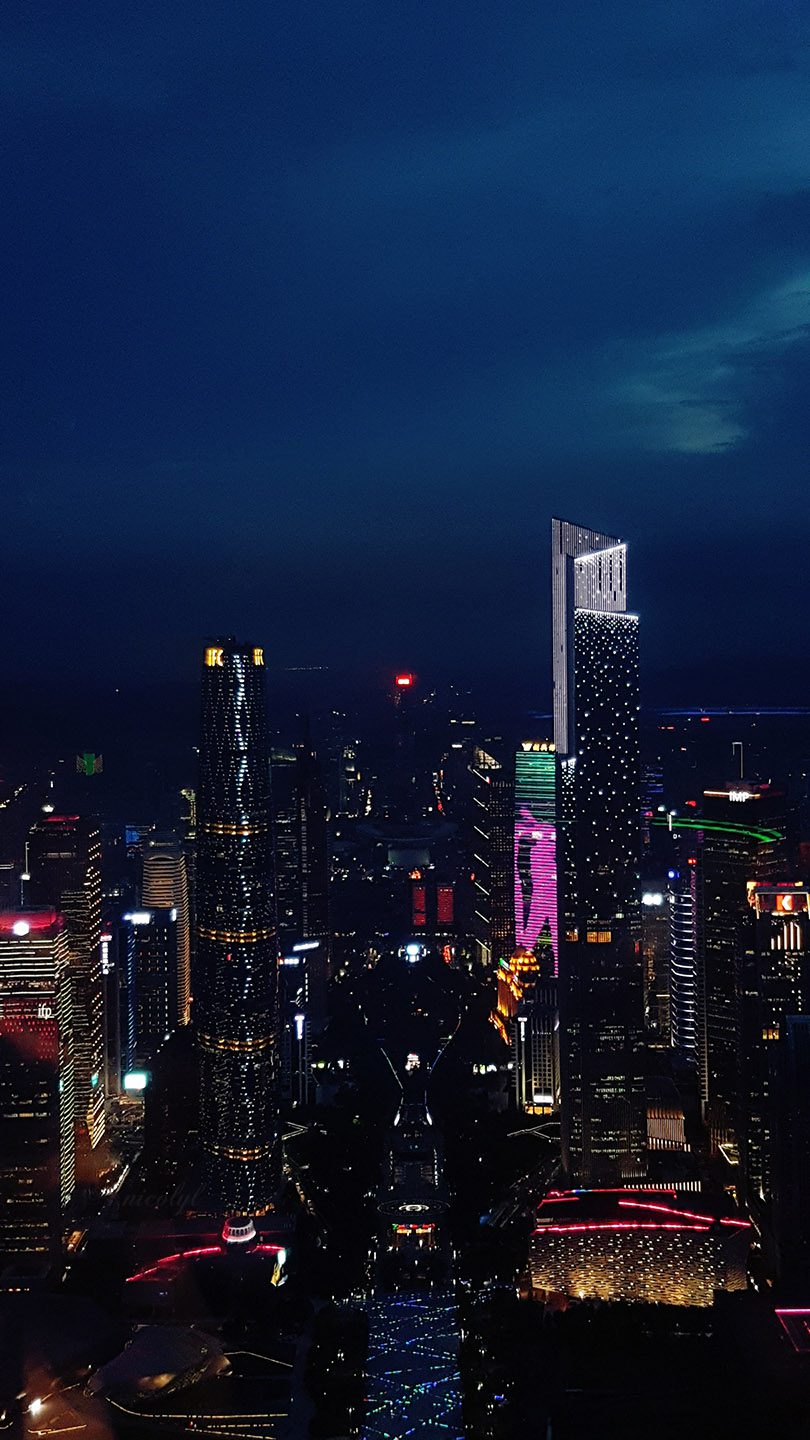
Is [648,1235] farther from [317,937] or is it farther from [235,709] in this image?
[317,937]

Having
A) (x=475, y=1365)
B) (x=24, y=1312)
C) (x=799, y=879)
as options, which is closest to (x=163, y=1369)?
(x=24, y=1312)

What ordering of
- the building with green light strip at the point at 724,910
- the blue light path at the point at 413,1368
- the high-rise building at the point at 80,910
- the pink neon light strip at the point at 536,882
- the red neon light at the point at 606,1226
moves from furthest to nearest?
1. the pink neon light strip at the point at 536,882
2. the high-rise building at the point at 80,910
3. the building with green light strip at the point at 724,910
4. the red neon light at the point at 606,1226
5. the blue light path at the point at 413,1368

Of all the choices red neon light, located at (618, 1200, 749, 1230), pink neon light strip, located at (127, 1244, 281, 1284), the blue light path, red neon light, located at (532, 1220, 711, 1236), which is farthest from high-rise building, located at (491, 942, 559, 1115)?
the blue light path

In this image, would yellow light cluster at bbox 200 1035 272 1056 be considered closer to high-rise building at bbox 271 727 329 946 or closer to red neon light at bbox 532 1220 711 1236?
red neon light at bbox 532 1220 711 1236

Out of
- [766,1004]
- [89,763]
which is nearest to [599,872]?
[766,1004]

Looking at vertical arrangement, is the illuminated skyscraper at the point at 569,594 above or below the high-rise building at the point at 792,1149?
above

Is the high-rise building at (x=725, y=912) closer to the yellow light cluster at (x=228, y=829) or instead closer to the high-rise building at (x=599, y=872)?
the high-rise building at (x=599, y=872)

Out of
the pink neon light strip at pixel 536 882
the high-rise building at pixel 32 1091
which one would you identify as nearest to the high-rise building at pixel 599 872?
the pink neon light strip at pixel 536 882
